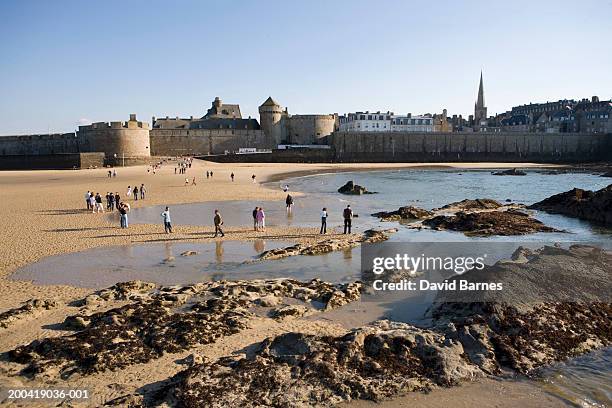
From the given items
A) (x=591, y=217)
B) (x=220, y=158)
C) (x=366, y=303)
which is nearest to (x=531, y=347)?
(x=366, y=303)

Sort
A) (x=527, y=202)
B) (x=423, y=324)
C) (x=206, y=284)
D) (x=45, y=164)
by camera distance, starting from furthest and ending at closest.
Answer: (x=45, y=164)
(x=527, y=202)
(x=206, y=284)
(x=423, y=324)

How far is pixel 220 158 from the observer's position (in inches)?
2383

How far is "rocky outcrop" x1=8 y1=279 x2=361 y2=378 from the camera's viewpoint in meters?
6.18

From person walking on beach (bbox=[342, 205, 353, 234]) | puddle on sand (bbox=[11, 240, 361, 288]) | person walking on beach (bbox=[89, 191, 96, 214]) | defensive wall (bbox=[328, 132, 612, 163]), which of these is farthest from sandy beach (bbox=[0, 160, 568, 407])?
defensive wall (bbox=[328, 132, 612, 163])

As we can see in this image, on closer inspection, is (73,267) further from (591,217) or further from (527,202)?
(527,202)

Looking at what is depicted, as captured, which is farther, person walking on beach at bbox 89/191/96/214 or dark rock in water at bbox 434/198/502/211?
dark rock in water at bbox 434/198/502/211

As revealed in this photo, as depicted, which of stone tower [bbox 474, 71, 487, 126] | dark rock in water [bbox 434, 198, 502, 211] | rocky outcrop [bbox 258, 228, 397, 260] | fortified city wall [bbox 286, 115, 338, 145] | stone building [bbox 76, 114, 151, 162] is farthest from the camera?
stone tower [bbox 474, 71, 487, 126]

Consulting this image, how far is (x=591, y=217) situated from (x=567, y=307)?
532 inches

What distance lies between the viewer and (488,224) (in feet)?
54.1

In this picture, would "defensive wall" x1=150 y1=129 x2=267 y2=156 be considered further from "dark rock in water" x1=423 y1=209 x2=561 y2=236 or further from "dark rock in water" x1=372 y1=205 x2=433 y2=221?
"dark rock in water" x1=423 y1=209 x2=561 y2=236

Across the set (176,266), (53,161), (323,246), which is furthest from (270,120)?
(176,266)

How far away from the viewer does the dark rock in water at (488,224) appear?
51.8 ft

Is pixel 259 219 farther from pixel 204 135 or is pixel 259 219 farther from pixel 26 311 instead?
pixel 204 135

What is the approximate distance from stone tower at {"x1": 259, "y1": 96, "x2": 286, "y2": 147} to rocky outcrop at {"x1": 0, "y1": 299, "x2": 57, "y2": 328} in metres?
63.2
